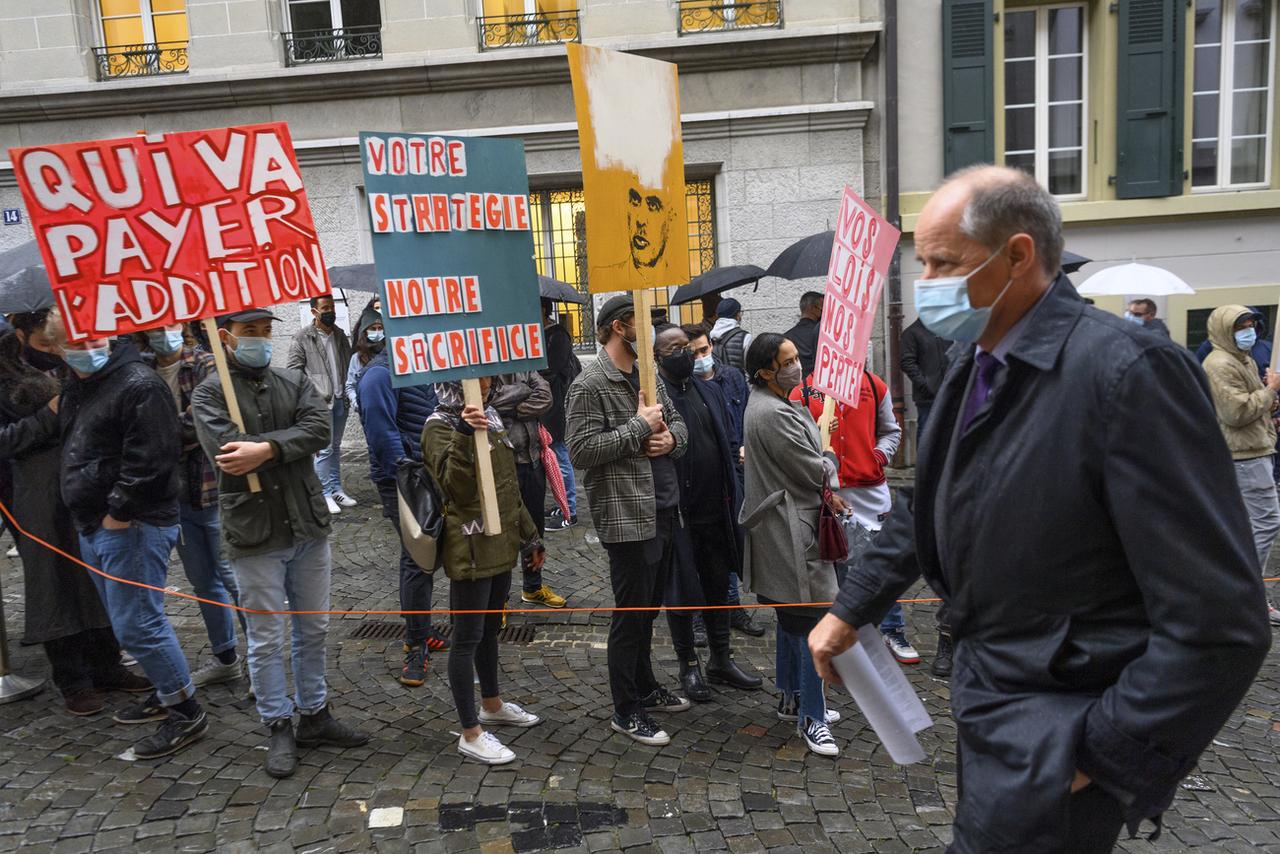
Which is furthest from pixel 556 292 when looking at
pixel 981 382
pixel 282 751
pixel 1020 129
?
pixel 1020 129

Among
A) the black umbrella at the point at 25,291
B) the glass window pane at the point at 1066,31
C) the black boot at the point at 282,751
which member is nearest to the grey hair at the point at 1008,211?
the black boot at the point at 282,751

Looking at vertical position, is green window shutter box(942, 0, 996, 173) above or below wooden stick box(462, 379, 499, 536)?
above

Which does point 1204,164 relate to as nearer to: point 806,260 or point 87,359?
point 806,260

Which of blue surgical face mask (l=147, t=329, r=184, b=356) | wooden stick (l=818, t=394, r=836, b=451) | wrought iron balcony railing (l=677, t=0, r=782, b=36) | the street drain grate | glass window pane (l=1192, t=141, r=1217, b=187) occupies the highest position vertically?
wrought iron balcony railing (l=677, t=0, r=782, b=36)

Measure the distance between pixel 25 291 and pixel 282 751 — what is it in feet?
10.6

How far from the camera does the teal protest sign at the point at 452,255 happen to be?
13.1 ft

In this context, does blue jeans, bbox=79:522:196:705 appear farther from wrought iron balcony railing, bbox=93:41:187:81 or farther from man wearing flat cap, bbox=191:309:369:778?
wrought iron balcony railing, bbox=93:41:187:81

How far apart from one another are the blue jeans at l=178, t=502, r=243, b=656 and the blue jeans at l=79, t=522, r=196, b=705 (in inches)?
26.1

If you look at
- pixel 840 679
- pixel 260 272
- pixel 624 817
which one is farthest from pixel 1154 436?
pixel 260 272

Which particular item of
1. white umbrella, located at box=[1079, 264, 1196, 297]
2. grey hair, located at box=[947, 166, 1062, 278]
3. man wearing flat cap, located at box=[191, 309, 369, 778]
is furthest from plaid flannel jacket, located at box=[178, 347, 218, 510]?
white umbrella, located at box=[1079, 264, 1196, 297]

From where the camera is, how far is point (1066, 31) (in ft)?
36.6

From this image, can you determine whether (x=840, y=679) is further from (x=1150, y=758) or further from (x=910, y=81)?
(x=910, y=81)

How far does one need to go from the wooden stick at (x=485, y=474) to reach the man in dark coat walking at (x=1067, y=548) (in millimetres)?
2390

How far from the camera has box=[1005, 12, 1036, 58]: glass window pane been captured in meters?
11.1
